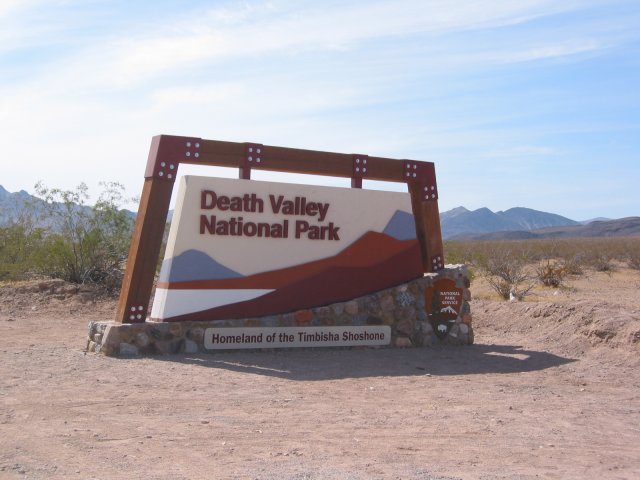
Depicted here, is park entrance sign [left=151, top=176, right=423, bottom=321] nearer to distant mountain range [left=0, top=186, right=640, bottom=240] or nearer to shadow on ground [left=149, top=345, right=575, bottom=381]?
shadow on ground [left=149, top=345, right=575, bottom=381]

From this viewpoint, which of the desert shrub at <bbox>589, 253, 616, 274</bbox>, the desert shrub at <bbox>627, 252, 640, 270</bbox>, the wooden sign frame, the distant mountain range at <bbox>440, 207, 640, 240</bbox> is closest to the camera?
the wooden sign frame

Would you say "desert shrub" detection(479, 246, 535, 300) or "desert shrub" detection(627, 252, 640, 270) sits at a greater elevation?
"desert shrub" detection(627, 252, 640, 270)

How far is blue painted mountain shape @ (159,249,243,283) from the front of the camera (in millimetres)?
11508

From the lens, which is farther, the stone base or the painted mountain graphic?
the painted mountain graphic

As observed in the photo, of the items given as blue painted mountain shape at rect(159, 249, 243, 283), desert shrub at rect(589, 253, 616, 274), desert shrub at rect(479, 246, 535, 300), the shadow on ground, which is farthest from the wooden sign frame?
desert shrub at rect(589, 253, 616, 274)

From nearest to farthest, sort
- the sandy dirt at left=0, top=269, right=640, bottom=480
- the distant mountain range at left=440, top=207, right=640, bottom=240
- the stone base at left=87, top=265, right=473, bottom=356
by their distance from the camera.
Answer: the sandy dirt at left=0, top=269, right=640, bottom=480 → the stone base at left=87, top=265, right=473, bottom=356 → the distant mountain range at left=440, top=207, right=640, bottom=240

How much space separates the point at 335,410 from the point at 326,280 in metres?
4.56

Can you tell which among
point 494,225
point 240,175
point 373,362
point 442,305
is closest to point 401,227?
point 442,305

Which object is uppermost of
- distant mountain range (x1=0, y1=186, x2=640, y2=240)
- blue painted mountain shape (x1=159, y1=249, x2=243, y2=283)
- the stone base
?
distant mountain range (x1=0, y1=186, x2=640, y2=240)

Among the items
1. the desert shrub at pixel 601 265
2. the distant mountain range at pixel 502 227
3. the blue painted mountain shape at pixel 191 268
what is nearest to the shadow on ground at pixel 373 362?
the blue painted mountain shape at pixel 191 268

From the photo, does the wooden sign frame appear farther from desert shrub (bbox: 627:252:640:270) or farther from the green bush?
desert shrub (bbox: 627:252:640:270)

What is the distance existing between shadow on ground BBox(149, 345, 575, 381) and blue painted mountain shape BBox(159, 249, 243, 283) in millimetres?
1150

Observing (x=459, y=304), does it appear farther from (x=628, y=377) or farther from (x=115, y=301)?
(x=115, y=301)

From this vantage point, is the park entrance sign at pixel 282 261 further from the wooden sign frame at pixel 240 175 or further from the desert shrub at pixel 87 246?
the desert shrub at pixel 87 246
